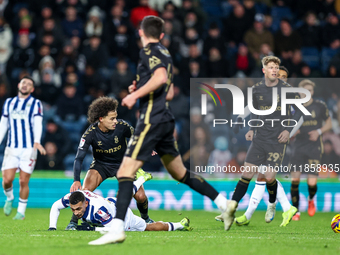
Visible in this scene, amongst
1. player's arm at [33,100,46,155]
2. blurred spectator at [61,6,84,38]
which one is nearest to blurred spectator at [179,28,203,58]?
blurred spectator at [61,6,84,38]

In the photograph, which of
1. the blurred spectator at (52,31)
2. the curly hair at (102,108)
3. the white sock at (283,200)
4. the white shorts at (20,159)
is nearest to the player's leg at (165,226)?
the curly hair at (102,108)

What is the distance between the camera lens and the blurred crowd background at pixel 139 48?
43.7 ft

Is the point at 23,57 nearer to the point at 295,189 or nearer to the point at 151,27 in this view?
the point at 295,189

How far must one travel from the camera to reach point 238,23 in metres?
16.1

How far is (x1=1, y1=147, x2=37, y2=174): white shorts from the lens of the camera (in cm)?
969

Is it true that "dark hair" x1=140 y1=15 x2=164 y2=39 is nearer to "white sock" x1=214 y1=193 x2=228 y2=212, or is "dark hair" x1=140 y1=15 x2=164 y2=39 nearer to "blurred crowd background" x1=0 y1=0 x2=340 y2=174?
"white sock" x1=214 y1=193 x2=228 y2=212

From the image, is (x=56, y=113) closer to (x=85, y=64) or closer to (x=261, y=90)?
(x=85, y=64)

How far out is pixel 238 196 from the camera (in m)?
7.79

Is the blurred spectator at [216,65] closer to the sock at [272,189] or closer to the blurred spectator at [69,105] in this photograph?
the blurred spectator at [69,105]

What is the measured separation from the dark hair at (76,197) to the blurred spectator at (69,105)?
24.4 feet

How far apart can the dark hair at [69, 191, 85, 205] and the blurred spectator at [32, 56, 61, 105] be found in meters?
8.18

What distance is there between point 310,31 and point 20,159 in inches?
419

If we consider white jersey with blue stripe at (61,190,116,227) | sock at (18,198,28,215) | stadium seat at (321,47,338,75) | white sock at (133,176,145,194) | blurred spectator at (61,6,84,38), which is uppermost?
blurred spectator at (61,6,84,38)

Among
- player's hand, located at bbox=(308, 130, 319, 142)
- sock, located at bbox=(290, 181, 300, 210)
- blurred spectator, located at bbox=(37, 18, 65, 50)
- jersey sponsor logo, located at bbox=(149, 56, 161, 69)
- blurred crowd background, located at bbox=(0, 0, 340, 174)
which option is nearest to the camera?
jersey sponsor logo, located at bbox=(149, 56, 161, 69)
